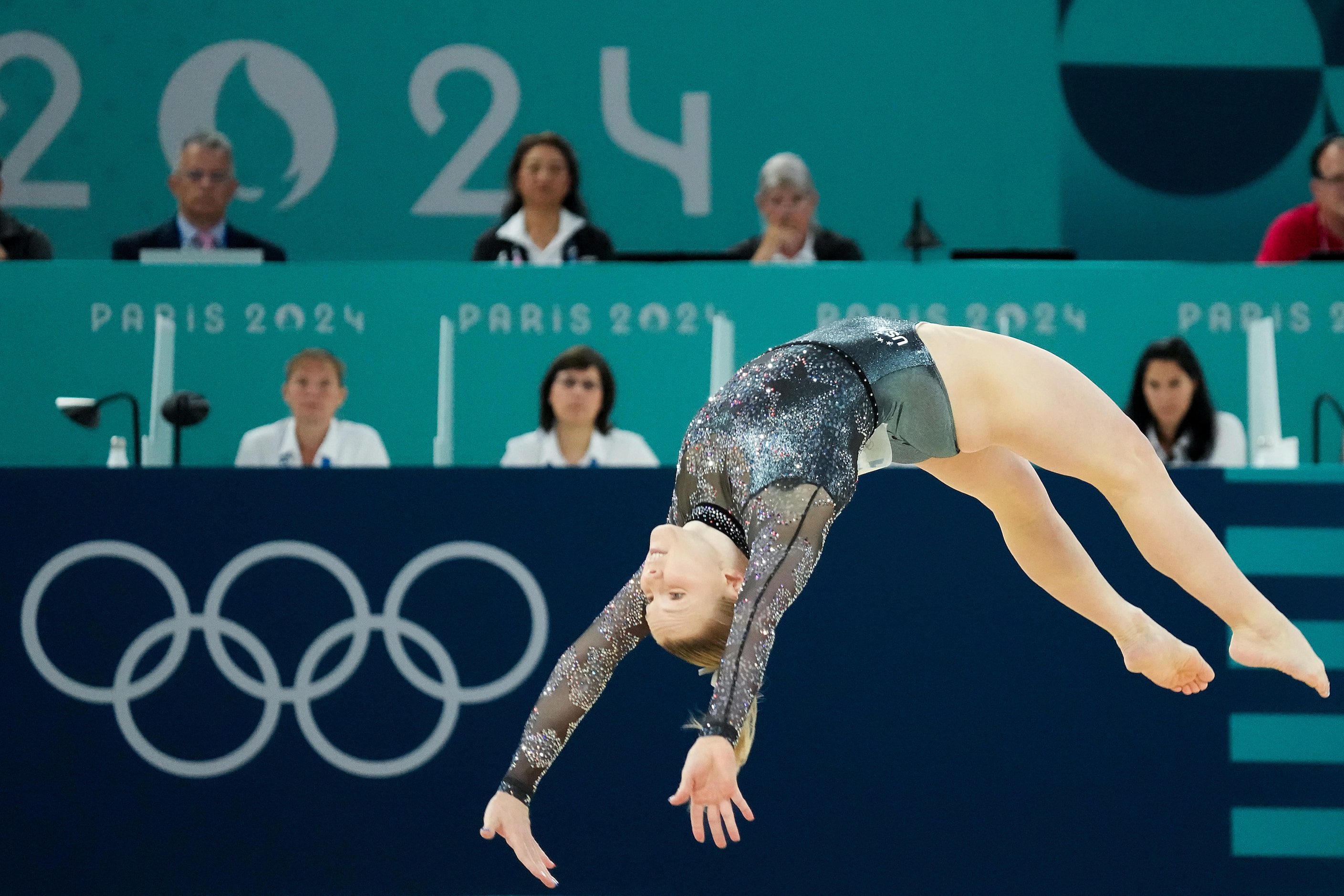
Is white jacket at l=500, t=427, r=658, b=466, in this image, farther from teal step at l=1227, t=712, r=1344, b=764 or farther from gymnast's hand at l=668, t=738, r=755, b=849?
gymnast's hand at l=668, t=738, r=755, b=849

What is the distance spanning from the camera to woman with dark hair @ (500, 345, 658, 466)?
200 inches

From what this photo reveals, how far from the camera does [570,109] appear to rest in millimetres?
8008

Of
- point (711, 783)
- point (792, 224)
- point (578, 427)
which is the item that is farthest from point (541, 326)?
point (711, 783)

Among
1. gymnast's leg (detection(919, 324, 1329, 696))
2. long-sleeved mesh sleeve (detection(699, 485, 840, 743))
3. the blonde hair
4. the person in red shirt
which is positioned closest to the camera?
long-sleeved mesh sleeve (detection(699, 485, 840, 743))

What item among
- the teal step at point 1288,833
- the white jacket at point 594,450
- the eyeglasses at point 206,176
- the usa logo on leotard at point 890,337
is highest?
the eyeglasses at point 206,176

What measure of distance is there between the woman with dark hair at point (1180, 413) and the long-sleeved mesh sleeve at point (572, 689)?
7.51 ft

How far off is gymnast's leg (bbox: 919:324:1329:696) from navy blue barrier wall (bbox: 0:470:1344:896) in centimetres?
125

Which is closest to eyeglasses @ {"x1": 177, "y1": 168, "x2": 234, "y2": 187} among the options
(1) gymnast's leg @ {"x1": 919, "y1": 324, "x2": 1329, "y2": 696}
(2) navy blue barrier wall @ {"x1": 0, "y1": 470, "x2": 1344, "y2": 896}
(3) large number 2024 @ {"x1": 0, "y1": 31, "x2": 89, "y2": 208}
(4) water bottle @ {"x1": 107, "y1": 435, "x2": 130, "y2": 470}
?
(4) water bottle @ {"x1": 107, "y1": 435, "x2": 130, "y2": 470}

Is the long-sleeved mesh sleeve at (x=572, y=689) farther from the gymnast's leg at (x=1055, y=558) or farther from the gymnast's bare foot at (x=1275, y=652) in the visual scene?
the gymnast's bare foot at (x=1275, y=652)

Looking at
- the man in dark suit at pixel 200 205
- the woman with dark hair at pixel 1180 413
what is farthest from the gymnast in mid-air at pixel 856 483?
the man in dark suit at pixel 200 205

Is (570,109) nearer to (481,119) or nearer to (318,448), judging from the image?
(481,119)

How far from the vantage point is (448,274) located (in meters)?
5.14

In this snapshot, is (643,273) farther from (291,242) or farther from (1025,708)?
(291,242)

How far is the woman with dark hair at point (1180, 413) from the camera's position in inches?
197
